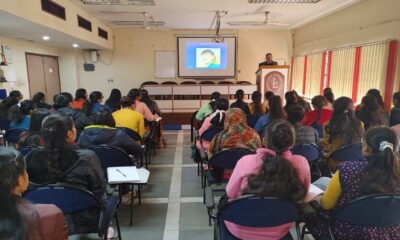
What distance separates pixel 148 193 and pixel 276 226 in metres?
2.21

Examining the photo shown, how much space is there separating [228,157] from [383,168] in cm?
128

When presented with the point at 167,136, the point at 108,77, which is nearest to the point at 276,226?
the point at 167,136

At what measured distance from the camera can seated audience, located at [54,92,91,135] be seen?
3.82m

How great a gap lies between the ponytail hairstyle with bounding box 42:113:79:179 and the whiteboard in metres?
8.53

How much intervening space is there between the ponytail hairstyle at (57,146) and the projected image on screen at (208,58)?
834 centimetres

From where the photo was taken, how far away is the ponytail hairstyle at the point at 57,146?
5.70 feet

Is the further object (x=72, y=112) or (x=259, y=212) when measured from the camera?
(x=72, y=112)

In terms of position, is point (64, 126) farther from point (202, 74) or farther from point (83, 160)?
point (202, 74)

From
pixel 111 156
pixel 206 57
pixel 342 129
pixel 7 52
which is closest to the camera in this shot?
pixel 111 156

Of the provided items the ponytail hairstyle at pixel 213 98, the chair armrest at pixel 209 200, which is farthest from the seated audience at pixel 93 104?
the chair armrest at pixel 209 200

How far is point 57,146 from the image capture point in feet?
5.74

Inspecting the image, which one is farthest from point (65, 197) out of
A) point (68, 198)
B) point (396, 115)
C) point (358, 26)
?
point (358, 26)

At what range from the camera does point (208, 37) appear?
9898 millimetres

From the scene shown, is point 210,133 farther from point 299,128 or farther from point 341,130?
point 341,130
